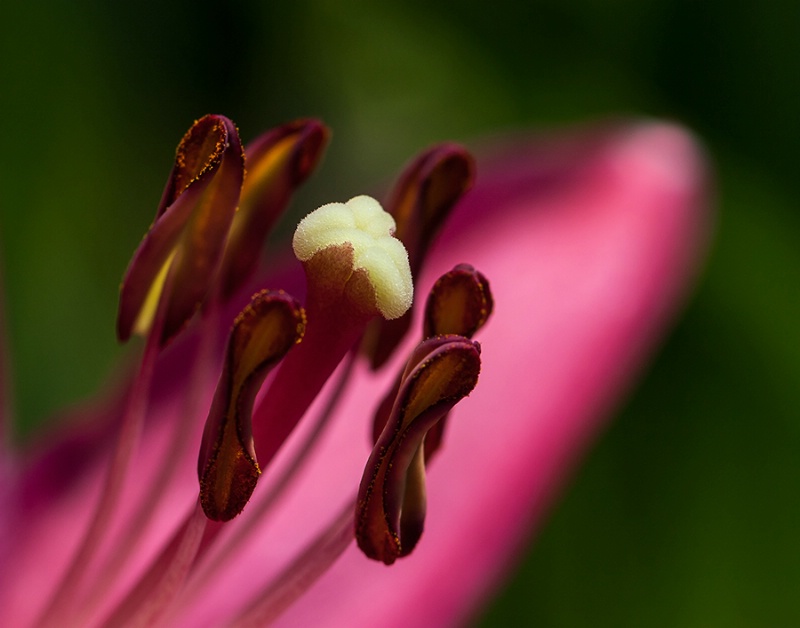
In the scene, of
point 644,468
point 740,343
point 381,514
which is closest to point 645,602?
point 644,468

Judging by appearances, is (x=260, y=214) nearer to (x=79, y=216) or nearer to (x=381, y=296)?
(x=381, y=296)

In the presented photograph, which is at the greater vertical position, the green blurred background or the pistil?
the pistil

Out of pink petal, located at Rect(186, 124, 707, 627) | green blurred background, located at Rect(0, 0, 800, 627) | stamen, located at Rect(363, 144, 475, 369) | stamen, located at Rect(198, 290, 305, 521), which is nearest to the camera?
stamen, located at Rect(198, 290, 305, 521)

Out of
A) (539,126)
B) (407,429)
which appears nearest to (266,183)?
(407,429)

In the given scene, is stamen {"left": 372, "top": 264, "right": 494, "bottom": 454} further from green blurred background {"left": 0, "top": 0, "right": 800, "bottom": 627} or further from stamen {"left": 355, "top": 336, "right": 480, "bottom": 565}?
green blurred background {"left": 0, "top": 0, "right": 800, "bottom": 627}

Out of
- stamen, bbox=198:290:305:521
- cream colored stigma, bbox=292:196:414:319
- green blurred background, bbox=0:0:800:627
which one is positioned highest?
cream colored stigma, bbox=292:196:414:319

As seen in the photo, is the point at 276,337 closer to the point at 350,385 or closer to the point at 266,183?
the point at 266,183

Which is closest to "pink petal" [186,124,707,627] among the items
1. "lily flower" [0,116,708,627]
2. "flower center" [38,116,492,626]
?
"lily flower" [0,116,708,627]
